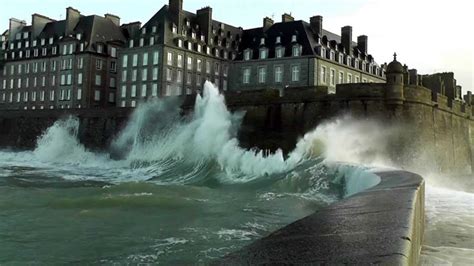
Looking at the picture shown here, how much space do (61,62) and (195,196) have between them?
5308 centimetres

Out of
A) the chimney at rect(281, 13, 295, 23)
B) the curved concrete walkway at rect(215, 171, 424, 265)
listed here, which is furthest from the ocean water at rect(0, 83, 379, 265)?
the chimney at rect(281, 13, 295, 23)

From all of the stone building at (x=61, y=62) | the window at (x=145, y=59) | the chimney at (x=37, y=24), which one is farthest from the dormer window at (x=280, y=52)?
the chimney at (x=37, y=24)

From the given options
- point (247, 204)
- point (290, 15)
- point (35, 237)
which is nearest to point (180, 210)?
point (247, 204)

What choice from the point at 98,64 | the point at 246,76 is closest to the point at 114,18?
the point at 98,64

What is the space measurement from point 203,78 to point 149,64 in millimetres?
6560

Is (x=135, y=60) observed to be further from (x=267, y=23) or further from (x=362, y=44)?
(x=362, y=44)

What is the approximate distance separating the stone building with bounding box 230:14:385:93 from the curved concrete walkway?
154ft

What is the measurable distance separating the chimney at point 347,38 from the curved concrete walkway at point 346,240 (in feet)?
176

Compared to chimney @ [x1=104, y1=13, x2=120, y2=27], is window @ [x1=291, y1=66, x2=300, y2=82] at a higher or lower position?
lower

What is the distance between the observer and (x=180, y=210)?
1196cm

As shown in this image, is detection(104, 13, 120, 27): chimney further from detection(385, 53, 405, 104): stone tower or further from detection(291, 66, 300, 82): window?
detection(385, 53, 405, 104): stone tower

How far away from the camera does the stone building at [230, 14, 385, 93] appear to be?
51.4 meters

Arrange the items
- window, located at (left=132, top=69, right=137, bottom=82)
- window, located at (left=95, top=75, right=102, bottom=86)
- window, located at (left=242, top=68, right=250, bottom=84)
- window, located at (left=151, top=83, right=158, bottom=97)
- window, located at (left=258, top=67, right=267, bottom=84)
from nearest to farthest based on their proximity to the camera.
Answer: window, located at (left=258, top=67, right=267, bottom=84) < window, located at (left=151, top=83, right=158, bottom=97) < window, located at (left=242, top=68, right=250, bottom=84) < window, located at (left=132, top=69, right=137, bottom=82) < window, located at (left=95, top=75, right=102, bottom=86)

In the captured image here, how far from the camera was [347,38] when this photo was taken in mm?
56406
